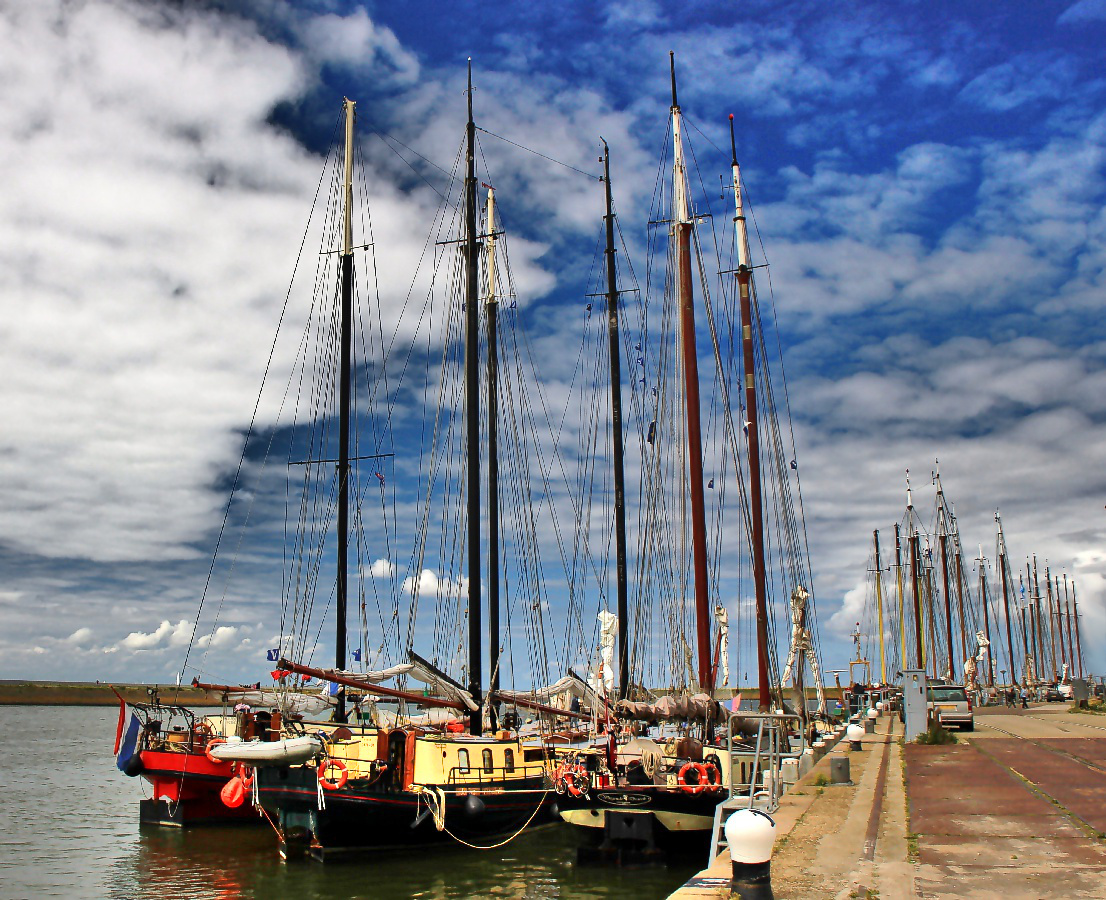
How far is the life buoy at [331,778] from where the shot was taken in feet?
77.9

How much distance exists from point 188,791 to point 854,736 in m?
24.3

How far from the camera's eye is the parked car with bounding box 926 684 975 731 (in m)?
40.0

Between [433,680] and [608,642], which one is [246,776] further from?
[608,642]

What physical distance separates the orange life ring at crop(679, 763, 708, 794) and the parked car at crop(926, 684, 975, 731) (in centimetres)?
2098

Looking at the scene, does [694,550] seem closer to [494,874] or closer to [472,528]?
[472,528]

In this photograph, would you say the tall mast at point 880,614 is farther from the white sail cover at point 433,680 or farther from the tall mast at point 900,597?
the white sail cover at point 433,680

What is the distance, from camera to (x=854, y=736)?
33.4 m

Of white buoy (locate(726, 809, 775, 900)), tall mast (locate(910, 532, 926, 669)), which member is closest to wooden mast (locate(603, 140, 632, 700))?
white buoy (locate(726, 809, 775, 900))

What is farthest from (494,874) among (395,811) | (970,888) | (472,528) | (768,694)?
(970,888)

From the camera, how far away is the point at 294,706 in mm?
34281

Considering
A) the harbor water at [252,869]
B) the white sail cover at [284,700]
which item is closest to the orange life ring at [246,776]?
the harbor water at [252,869]

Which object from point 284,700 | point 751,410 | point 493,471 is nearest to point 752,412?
point 751,410

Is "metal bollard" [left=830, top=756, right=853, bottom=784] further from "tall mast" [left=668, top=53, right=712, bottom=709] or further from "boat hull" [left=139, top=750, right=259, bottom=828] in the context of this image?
"boat hull" [left=139, top=750, right=259, bottom=828]

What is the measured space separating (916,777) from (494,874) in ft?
36.6
